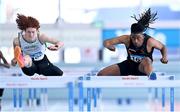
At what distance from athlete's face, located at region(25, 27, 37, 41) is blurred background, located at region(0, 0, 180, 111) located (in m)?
3.27

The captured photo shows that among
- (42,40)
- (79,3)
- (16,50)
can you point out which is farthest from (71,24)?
(16,50)

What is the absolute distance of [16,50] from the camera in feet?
13.4

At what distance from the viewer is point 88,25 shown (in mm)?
8117

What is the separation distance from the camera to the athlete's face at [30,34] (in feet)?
15.0

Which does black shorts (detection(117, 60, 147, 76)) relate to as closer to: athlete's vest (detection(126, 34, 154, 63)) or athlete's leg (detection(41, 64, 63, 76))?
athlete's vest (detection(126, 34, 154, 63))

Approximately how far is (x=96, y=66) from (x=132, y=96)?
0.80 m

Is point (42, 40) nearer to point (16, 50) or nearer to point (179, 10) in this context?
point (16, 50)

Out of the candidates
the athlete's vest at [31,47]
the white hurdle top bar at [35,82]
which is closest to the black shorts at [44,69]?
the athlete's vest at [31,47]

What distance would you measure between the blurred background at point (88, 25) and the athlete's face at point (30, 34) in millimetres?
3265

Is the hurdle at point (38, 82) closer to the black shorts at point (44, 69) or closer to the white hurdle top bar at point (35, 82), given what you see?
the white hurdle top bar at point (35, 82)

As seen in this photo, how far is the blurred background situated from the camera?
26.4 feet

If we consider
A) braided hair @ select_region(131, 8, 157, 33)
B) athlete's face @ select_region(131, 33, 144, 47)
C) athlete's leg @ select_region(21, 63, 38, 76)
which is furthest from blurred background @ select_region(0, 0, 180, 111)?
athlete's face @ select_region(131, 33, 144, 47)

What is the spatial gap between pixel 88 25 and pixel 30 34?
3.59 m

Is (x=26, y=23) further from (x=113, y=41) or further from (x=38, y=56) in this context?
(x=113, y=41)
